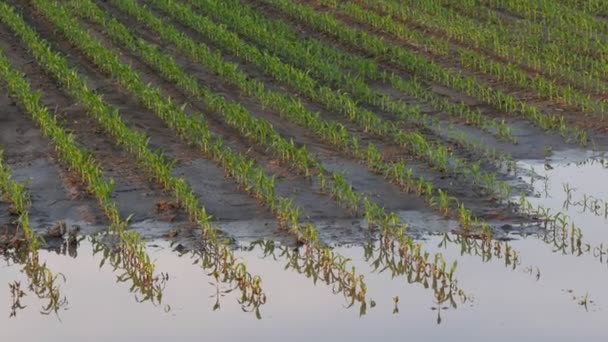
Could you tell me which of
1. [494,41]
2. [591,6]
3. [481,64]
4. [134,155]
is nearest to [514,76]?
[481,64]

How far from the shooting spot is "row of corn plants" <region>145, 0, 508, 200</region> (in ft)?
42.7

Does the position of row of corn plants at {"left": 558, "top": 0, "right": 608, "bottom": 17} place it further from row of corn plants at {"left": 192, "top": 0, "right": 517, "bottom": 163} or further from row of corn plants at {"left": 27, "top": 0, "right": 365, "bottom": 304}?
row of corn plants at {"left": 27, "top": 0, "right": 365, "bottom": 304}

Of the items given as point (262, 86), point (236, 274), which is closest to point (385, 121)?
point (262, 86)

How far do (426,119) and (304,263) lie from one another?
5.25 metres

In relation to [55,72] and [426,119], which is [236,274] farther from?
[55,72]

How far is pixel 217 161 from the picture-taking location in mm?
13086

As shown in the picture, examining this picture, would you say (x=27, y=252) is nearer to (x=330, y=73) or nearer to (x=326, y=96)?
(x=326, y=96)

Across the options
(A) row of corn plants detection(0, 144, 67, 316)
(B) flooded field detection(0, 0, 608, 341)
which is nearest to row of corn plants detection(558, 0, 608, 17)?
(B) flooded field detection(0, 0, 608, 341)

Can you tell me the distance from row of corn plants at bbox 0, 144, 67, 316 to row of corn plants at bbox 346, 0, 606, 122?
5.88m

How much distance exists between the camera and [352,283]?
31.4 feet

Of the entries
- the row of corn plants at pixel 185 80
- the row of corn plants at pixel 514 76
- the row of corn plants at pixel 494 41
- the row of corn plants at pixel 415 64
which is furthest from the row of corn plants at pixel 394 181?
the row of corn plants at pixel 494 41

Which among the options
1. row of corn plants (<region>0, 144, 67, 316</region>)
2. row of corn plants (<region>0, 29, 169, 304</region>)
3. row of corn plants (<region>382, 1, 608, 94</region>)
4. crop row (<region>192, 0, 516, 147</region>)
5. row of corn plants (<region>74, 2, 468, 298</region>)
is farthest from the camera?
row of corn plants (<region>382, 1, 608, 94</region>)

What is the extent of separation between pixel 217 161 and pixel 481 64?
5.74m

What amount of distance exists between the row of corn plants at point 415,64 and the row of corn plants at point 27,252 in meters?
5.77
